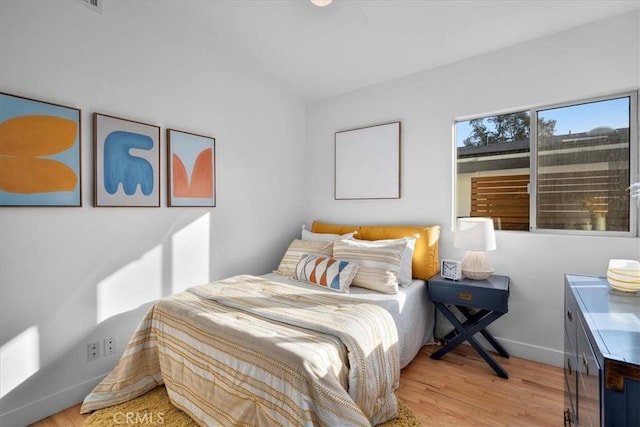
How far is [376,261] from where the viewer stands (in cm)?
246

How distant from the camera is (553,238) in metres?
2.39

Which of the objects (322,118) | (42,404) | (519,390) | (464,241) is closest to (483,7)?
(464,241)

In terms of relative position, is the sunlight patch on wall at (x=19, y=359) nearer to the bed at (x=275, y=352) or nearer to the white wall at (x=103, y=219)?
the white wall at (x=103, y=219)

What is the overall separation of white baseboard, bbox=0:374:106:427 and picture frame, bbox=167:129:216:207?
1326 millimetres

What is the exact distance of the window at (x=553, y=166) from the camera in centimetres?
225

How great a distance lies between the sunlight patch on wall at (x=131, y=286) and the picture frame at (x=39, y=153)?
56 cm

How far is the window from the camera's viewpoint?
2.25 metres

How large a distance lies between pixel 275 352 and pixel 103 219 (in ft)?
5.19

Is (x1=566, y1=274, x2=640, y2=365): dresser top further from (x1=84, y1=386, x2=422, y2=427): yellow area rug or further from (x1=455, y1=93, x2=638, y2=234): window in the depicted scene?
(x1=84, y1=386, x2=422, y2=427): yellow area rug

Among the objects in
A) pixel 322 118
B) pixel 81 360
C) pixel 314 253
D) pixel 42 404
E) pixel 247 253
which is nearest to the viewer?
pixel 42 404

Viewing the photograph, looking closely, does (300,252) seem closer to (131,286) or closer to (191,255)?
(191,255)

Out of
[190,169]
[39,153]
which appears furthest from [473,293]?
[39,153]

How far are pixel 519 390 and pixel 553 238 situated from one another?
3.76ft

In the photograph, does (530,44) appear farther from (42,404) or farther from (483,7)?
(42,404)
